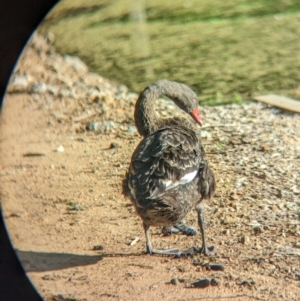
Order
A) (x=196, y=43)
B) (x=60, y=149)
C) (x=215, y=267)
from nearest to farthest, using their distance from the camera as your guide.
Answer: (x=215, y=267) → (x=60, y=149) → (x=196, y=43)

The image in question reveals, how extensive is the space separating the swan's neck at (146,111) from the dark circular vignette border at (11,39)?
6.18ft

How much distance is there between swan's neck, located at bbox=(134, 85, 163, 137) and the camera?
4.08m

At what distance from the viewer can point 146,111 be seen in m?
4.13

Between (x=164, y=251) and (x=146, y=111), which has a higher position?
(x=146, y=111)

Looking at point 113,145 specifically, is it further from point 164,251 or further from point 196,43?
point 196,43

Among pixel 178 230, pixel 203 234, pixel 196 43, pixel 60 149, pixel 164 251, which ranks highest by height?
pixel 196 43

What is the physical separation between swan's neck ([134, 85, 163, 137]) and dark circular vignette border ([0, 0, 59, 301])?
1.88 metres

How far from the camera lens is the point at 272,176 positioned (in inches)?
147

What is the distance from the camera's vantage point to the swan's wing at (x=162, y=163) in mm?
3689

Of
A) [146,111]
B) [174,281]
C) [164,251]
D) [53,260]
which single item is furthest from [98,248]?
[146,111]

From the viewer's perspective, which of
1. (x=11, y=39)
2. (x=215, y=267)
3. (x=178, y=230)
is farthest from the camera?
(x=178, y=230)

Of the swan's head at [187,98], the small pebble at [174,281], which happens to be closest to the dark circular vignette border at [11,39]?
the small pebble at [174,281]

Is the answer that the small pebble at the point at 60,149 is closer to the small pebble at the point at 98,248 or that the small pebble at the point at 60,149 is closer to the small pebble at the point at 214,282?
the small pebble at the point at 98,248

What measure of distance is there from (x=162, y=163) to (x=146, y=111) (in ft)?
1.72
